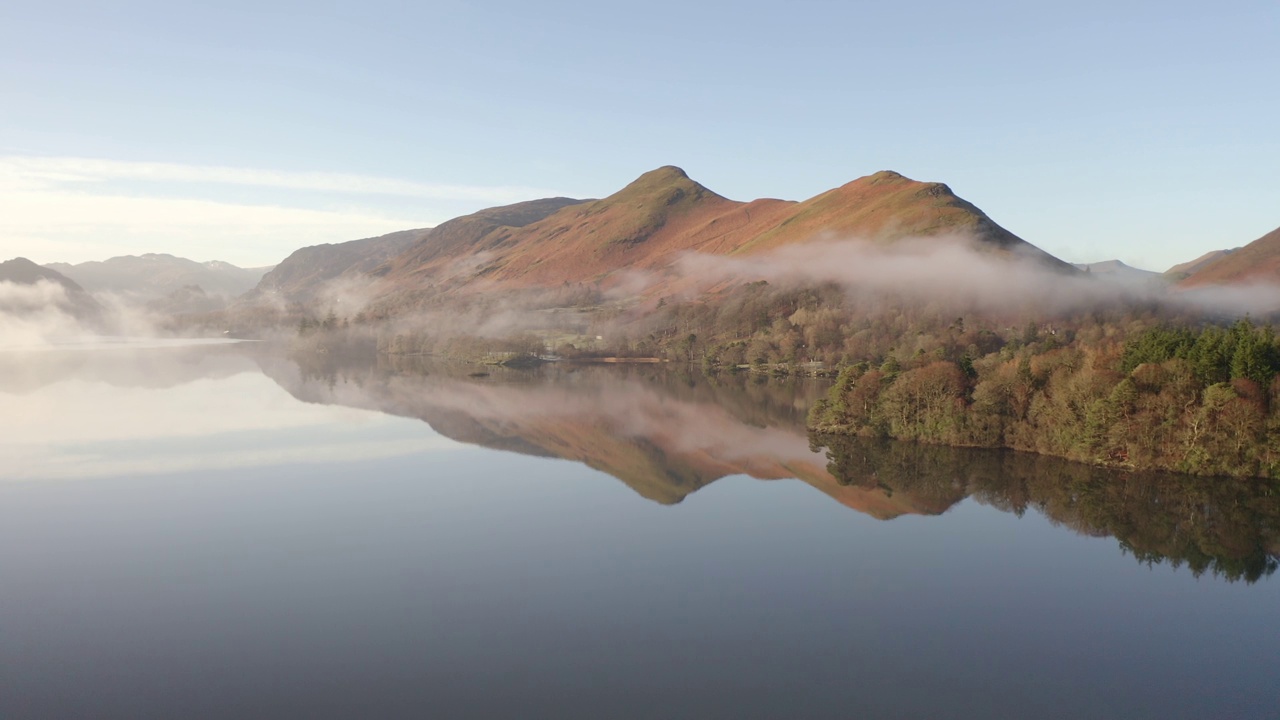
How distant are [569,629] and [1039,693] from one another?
10.5 m

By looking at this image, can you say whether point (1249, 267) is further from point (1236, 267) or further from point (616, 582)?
point (616, 582)

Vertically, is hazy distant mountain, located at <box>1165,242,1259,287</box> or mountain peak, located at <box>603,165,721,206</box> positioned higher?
mountain peak, located at <box>603,165,721,206</box>

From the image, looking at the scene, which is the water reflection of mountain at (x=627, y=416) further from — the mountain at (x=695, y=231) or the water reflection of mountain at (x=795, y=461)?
the mountain at (x=695, y=231)

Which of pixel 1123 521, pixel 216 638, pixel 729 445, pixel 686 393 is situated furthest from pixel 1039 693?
pixel 686 393

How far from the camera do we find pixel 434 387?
7819 centimetres

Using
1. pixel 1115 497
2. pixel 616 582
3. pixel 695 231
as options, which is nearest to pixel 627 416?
pixel 1115 497

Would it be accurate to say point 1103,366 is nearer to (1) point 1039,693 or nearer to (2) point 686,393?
(1) point 1039,693

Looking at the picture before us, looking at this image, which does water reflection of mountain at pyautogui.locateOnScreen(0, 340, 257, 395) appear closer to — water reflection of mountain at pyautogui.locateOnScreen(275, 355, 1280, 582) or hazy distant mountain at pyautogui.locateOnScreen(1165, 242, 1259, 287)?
water reflection of mountain at pyautogui.locateOnScreen(275, 355, 1280, 582)

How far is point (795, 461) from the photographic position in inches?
1710

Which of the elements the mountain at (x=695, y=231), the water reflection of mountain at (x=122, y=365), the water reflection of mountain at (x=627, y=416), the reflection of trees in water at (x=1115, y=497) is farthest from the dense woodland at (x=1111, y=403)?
the mountain at (x=695, y=231)

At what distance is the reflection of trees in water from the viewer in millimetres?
28094

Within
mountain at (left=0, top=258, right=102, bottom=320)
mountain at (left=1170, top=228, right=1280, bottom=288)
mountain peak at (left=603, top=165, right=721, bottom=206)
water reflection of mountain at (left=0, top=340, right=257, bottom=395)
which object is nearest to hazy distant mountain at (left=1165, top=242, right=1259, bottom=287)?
mountain at (left=1170, top=228, right=1280, bottom=288)

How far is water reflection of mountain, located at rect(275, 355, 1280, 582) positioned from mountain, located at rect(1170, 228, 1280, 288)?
90.6 metres

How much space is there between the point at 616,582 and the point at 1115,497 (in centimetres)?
2109
